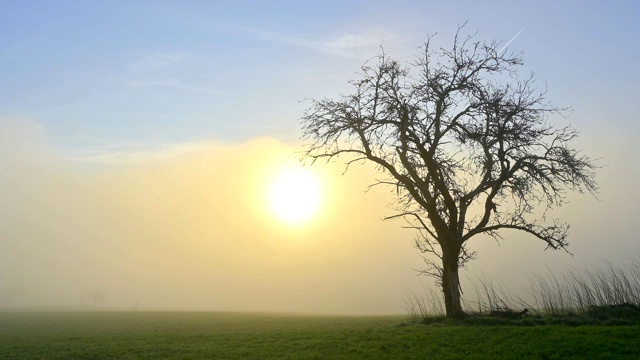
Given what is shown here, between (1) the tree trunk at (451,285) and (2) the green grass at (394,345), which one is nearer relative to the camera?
(2) the green grass at (394,345)

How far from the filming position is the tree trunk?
25.1m

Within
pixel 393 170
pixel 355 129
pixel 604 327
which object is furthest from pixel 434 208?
pixel 604 327

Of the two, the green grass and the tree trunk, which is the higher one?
the tree trunk

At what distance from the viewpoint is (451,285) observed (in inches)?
1016

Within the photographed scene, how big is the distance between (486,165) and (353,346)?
14229 mm

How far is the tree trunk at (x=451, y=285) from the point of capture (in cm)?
2511

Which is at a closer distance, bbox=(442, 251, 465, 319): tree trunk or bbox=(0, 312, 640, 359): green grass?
bbox=(0, 312, 640, 359): green grass

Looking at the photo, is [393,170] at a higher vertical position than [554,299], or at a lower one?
higher

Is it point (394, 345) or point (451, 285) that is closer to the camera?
→ point (394, 345)

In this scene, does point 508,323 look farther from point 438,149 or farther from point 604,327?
point 438,149

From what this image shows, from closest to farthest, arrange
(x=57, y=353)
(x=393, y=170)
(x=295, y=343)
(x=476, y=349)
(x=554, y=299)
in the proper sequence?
1. (x=476, y=349)
2. (x=295, y=343)
3. (x=57, y=353)
4. (x=554, y=299)
5. (x=393, y=170)

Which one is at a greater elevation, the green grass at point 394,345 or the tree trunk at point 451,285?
the tree trunk at point 451,285

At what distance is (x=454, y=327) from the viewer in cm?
2127

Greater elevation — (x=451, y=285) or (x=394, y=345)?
(x=451, y=285)
